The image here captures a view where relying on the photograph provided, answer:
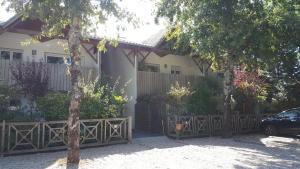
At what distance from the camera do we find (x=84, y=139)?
1338 centimetres

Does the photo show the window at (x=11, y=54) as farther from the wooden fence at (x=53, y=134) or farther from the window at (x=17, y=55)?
the wooden fence at (x=53, y=134)

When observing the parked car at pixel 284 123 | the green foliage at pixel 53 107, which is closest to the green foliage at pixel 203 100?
the parked car at pixel 284 123

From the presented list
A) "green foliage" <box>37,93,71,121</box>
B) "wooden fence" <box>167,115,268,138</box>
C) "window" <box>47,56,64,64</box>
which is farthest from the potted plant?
"window" <box>47,56,64,64</box>

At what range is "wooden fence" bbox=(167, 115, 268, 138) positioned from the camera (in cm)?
1666

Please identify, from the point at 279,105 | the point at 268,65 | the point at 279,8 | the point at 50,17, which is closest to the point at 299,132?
the point at 268,65

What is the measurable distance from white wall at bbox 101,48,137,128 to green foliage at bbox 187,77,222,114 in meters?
3.31

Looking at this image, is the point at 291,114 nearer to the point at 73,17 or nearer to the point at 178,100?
the point at 178,100

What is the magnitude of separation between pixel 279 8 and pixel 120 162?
1094cm

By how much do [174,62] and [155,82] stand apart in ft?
14.0

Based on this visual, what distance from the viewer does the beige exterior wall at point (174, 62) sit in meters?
23.0

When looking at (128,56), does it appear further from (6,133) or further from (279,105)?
(279,105)

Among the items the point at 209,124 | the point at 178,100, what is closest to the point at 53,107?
the point at 178,100

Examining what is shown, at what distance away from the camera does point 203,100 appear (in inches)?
736

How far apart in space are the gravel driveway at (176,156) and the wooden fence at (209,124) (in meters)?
1.11
